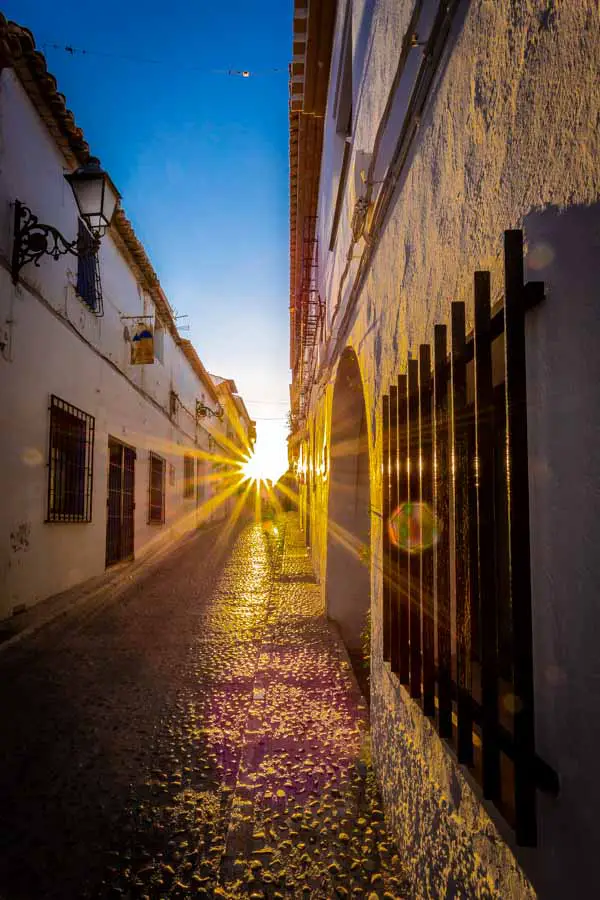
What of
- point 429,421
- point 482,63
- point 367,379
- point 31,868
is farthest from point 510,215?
point 31,868

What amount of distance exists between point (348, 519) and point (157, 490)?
8.66 m

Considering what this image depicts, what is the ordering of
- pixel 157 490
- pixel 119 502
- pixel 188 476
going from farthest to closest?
pixel 188 476 → pixel 157 490 → pixel 119 502

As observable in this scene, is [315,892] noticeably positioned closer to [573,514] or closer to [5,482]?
[573,514]

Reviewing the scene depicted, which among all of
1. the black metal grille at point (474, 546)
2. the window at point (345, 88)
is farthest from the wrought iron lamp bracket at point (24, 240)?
the black metal grille at point (474, 546)

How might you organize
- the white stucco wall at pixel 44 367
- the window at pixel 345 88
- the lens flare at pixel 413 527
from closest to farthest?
the lens flare at pixel 413 527, the window at pixel 345 88, the white stucco wall at pixel 44 367

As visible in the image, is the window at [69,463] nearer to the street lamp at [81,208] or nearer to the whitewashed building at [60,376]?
the whitewashed building at [60,376]

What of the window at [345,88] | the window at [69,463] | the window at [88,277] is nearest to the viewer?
the window at [345,88]

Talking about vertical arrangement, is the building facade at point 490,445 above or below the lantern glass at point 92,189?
below

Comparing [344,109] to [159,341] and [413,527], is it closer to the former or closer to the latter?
[413,527]

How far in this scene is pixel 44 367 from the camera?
685 cm

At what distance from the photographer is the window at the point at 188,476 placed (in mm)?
18422

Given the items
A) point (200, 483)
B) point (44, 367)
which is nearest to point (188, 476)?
point (200, 483)

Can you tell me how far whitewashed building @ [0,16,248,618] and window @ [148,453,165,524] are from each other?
28cm

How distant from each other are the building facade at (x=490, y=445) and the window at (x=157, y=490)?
10932 mm
